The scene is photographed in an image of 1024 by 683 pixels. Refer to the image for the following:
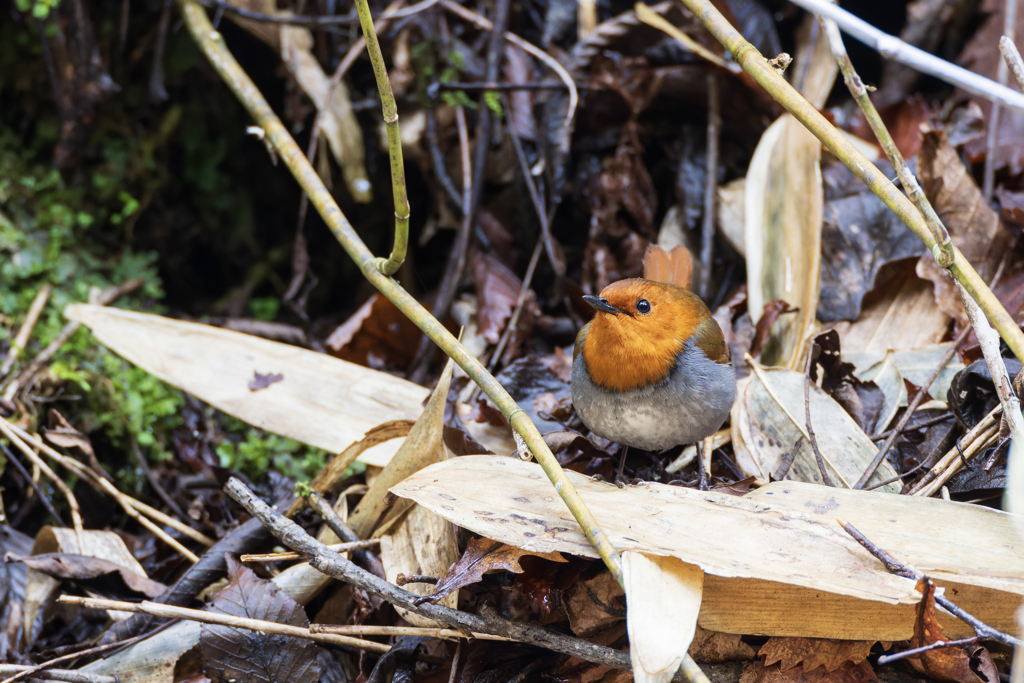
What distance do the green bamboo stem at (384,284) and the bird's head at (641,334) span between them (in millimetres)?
546

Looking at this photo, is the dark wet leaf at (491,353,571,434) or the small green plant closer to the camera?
the dark wet leaf at (491,353,571,434)

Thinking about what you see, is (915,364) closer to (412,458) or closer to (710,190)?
(710,190)

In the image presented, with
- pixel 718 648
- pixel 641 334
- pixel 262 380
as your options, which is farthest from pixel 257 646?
pixel 641 334

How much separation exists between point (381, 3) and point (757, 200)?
2020 mm

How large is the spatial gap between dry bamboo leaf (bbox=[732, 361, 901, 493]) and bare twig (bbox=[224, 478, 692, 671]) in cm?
86

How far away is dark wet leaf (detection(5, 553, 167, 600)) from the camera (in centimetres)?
240

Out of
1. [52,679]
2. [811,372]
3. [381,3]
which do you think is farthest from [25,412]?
[811,372]

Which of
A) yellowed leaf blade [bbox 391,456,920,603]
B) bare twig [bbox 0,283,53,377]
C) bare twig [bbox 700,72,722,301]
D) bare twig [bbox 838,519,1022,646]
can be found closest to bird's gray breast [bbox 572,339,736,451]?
yellowed leaf blade [bbox 391,456,920,603]

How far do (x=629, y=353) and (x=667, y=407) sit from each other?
0.72ft

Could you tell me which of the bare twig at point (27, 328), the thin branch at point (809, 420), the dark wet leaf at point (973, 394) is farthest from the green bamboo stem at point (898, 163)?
the bare twig at point (27, 328)

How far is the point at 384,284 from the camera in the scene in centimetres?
226

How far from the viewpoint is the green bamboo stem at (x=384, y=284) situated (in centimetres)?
166

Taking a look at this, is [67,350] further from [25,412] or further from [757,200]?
[757,200]

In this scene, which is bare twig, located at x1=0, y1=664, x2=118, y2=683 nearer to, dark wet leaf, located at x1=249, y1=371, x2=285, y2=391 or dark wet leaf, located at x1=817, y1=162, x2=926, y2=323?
dark wet leaf, located at x1=249, y1=371, x2=285, y2=391
